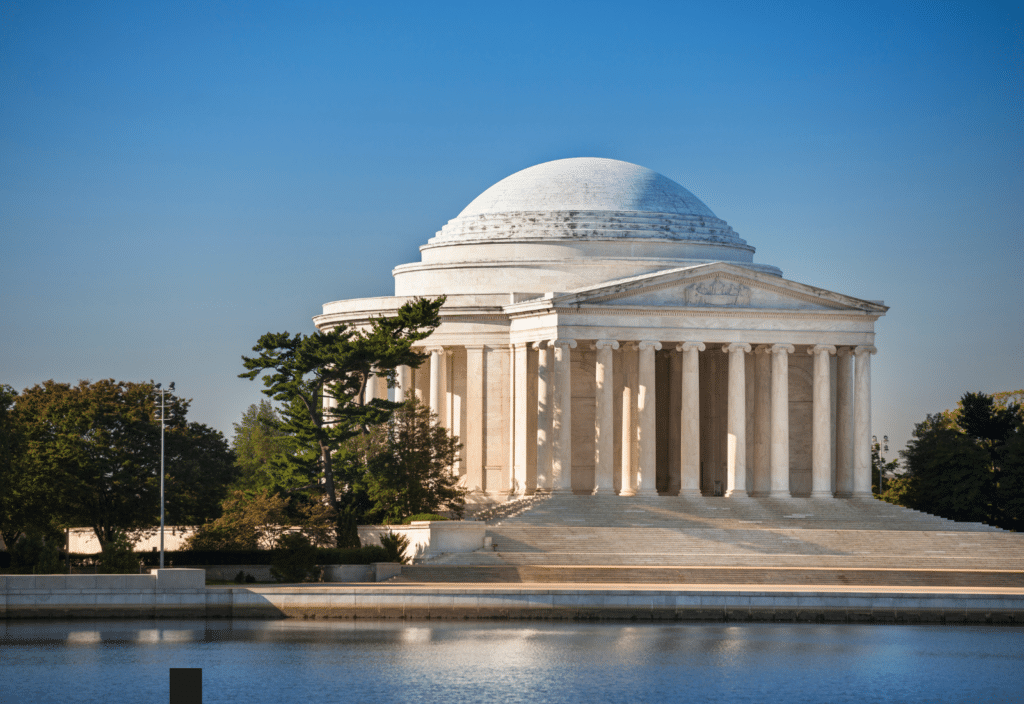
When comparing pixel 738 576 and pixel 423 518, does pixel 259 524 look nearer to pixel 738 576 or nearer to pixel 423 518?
pixel 423 518

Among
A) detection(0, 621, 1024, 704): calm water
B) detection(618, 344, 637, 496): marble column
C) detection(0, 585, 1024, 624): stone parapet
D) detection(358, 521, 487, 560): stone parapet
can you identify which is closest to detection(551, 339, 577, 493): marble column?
detection(618, 344, 637, 496): marble column

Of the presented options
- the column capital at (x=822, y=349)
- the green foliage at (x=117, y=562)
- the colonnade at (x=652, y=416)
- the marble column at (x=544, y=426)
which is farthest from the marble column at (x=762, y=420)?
the green foliage at (x=117, y=562)

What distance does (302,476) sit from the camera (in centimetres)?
9950

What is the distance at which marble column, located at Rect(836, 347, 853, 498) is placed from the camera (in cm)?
10912

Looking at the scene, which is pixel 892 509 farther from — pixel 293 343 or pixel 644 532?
pixel 293 343

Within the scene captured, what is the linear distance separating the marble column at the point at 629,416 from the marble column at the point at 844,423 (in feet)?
42.6

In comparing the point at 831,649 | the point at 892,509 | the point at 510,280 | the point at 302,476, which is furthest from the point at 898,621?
the point at 510,280

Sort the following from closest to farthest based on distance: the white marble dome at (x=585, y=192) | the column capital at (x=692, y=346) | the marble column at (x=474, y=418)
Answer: the column capital at (x=692, y=346) < the marble column at (x=474, y=418) < the white marble dome at (x=585, y=192)

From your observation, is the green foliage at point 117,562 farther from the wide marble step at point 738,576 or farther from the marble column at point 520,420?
the marble column at point 520,420

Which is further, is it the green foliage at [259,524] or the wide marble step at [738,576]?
the green foliage at [259,524]

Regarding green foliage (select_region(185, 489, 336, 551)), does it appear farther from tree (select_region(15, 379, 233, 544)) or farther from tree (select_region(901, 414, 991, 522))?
tree (select_region(901, 414, 991, 522))

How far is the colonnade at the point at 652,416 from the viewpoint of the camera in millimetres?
104625

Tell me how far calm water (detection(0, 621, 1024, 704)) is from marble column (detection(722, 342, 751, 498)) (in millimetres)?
32244

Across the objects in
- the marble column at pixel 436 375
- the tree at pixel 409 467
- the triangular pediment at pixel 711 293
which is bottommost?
the tree at pixel 409 467
